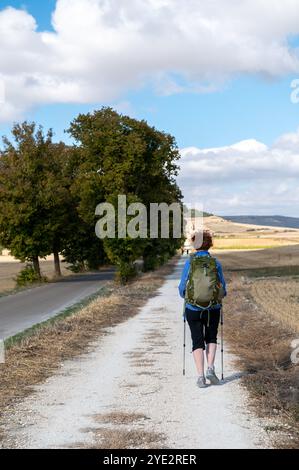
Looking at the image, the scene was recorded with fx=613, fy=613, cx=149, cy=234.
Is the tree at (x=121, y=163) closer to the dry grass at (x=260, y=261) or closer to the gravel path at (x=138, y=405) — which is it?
the dry grass at (x=260, y=261)

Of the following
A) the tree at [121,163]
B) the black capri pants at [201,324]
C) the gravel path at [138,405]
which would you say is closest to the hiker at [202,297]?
the black capri pants at [201,324]

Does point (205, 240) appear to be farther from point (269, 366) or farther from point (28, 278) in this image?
point (28, 278)

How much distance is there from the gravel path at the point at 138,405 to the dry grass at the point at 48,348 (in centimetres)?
28

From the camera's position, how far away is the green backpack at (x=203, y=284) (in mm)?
8734

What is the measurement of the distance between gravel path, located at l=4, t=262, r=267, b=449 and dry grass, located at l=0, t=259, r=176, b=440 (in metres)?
0.28

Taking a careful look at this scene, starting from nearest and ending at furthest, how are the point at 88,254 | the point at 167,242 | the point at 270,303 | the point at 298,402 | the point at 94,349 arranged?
1. the point at 298,402
2. the point at 94,349
3. the point at 270,303
4. the point at 167,242
5. the point at 88,254

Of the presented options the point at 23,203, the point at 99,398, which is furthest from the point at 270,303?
the point at 23,203

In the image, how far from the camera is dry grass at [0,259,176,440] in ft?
29.4

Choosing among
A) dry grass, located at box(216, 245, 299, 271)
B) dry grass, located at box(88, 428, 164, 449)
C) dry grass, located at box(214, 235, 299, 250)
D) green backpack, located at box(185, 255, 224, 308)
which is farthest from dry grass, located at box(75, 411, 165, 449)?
dry grass, located at box(214, 235, 299, 250)

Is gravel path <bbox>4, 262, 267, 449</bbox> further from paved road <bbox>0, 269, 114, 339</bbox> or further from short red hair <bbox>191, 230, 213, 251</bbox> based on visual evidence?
paved road <bbox>0, 269, 114, 339</bbox>

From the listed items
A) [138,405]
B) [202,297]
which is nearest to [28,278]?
[202,297]

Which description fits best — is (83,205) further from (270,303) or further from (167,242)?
(270,303)
